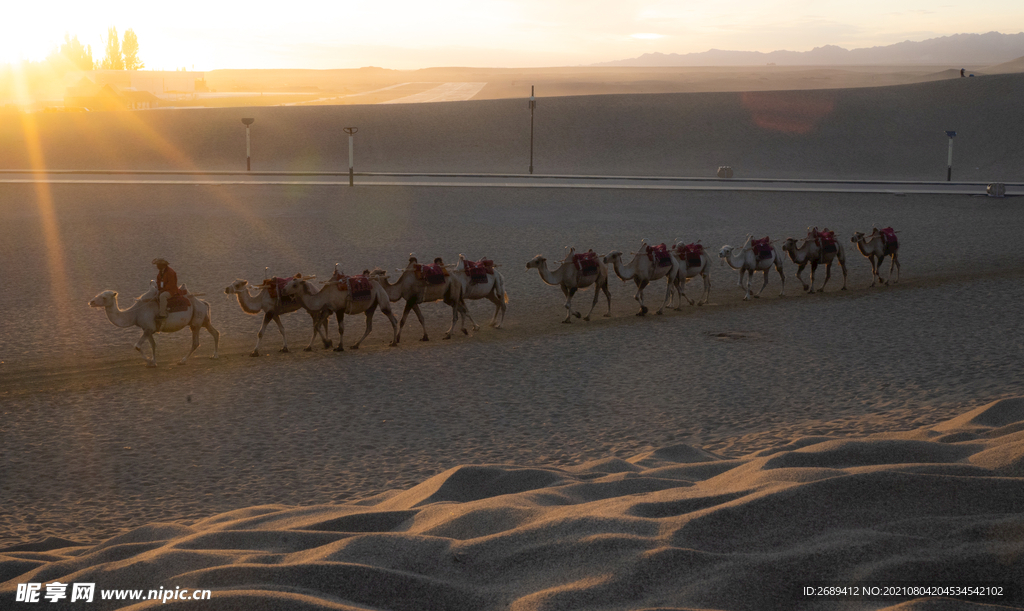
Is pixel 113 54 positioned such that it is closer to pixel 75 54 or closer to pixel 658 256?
pixel 75 54

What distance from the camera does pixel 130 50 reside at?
7333 inches

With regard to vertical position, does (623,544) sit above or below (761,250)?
A: below

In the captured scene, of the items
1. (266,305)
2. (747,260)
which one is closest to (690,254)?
(747,260)

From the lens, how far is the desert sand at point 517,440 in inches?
206

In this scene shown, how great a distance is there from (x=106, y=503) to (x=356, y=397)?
3865mm

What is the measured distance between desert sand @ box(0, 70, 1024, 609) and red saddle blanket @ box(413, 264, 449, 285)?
1.07 meters

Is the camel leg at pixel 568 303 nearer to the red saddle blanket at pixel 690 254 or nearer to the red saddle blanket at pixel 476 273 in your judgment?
the red saddle blanket at pixel 476 273

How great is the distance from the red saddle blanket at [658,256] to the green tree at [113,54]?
19061cm

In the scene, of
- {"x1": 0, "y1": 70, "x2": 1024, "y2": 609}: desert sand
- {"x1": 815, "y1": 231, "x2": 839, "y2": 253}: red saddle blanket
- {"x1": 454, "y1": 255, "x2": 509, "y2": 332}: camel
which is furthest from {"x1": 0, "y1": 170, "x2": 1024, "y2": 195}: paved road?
{"x1": 454, "y1": 255, "x2": 509, "y2": 332}: camel

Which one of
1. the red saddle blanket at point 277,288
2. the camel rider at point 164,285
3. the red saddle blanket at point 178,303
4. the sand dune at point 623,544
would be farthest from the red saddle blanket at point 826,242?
the camel rider at point 164,285

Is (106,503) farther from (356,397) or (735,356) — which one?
(735,356)

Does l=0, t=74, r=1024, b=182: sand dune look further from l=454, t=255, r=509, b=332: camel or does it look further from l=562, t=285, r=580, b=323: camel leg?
l=454, t=255, r=509, b=332: camel

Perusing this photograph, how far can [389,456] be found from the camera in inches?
349

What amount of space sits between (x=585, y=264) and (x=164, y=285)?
7532 mm
